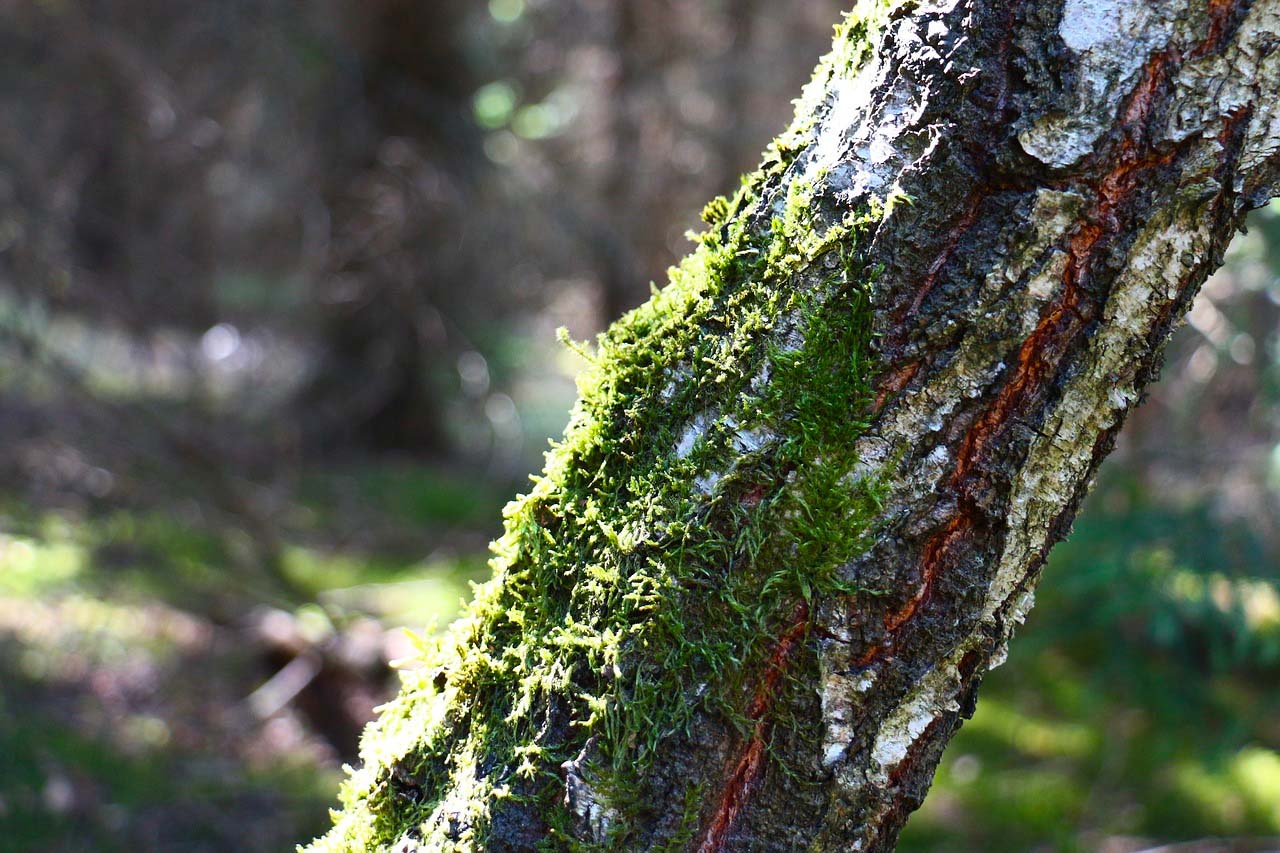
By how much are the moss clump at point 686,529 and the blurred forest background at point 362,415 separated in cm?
283

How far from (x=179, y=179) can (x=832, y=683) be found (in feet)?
29.8

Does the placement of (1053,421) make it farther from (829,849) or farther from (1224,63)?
(829,849)

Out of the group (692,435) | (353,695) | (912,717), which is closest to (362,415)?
(353,695)

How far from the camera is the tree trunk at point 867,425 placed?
1033 millimetres

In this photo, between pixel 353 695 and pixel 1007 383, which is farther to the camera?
pixel 353 695

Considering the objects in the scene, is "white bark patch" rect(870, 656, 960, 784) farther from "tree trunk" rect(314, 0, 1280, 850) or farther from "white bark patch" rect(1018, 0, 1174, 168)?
"white bark patch" rect(1018, 0, 1174, 168)

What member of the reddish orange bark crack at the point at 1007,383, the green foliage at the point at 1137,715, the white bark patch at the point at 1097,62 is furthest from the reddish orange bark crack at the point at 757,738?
the green foliage at the point at 1137,715

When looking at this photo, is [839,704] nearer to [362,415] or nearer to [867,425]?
[867,425]

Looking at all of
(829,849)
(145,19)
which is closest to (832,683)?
(829,849)

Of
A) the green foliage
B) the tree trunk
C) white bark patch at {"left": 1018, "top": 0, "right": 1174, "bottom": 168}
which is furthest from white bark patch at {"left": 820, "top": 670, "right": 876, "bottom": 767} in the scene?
the green foliage

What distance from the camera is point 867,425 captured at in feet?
3.63

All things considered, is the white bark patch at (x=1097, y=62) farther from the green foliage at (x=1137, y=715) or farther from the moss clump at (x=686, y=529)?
the green foliage at (x=1137, y=715)

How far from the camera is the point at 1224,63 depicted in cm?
101

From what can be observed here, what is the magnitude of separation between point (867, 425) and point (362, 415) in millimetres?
7663
